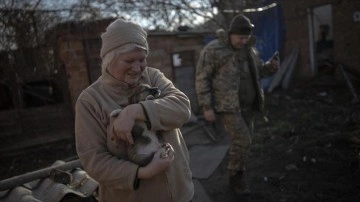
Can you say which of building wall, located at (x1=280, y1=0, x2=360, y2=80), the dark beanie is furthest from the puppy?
building wall, located at (x1=280, y1=0, x2=360, y2=80)

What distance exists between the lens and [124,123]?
1428 millimetres

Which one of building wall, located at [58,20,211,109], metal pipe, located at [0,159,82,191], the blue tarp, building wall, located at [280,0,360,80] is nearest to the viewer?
metal pipe, located at [0,159,82,191]

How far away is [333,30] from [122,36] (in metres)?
11.6

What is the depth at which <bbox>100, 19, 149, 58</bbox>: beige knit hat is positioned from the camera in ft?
5.09

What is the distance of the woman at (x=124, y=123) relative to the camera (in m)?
1.50

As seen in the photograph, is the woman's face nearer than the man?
Yes

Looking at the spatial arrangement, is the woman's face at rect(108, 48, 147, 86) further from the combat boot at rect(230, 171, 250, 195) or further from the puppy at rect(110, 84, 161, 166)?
the combat boot at rect(230, 171, 250, 195)

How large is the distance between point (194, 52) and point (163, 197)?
23.9ft

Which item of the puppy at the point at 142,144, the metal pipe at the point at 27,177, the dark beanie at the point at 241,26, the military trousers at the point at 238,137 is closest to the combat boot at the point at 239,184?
the military trousers at the point at 238,137

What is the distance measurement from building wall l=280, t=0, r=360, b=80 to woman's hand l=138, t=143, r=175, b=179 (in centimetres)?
1053

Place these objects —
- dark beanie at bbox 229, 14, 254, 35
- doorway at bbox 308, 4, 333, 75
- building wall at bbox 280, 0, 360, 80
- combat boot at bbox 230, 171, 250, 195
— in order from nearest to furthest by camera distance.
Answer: dark beanie at bbox 229, 14, 254, 35 < combat boot at bbox 230, 171, 250, 195 < building wall at bbox 280, 0, 360, 80 < doorway at bbox 308, 4, 333, 75

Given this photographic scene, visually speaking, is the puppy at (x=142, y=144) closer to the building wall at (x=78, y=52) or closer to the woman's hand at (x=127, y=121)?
the woman's hand at (x=127, y=121)

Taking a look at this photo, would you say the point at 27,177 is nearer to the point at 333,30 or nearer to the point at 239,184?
the point at 239,184

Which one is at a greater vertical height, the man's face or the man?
the man's face
